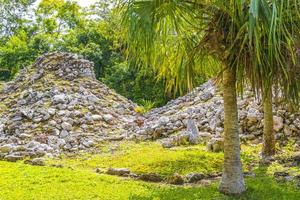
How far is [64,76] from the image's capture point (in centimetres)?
1628

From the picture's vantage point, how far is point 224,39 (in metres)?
5.98

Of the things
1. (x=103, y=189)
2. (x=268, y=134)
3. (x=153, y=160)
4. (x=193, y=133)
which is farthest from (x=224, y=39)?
(x=193, y=133)

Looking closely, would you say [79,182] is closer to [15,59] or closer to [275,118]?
[275,118]

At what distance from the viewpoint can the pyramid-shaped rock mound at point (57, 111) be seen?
11727 millimetres

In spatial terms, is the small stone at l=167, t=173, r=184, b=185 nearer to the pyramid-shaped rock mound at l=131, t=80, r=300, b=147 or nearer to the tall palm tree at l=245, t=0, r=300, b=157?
the tall palm tree at l=245, t=0, r=300, b=157

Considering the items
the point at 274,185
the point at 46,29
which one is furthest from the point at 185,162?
the point at 46,29

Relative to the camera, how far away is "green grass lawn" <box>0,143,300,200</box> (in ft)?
20.7

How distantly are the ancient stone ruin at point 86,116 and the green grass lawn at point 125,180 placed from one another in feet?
3.24

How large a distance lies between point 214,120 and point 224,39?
6.31 m

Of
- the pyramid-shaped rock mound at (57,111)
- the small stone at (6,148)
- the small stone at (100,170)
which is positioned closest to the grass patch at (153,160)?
the small stone at (100,170)

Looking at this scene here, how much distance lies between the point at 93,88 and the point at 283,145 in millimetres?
8549

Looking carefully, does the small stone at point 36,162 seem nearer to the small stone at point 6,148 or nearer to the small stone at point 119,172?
the small stone at point 6,148

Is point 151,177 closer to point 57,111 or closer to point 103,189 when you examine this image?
point 103,189

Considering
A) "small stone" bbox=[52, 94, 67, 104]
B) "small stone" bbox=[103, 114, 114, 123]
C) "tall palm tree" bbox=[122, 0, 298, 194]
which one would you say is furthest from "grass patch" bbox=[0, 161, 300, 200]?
"small stone" bbox=[52, 94, 67, 104]
